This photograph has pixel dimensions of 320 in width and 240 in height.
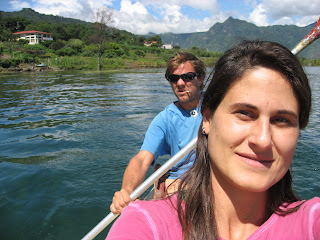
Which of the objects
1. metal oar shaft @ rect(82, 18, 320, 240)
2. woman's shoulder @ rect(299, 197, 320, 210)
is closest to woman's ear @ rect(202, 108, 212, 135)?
woman's shoulder @ rect(299, 197, 320, 210)

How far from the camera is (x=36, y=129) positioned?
6.83m

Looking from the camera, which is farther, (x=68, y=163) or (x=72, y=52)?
(x=72, y=52)

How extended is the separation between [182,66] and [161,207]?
240cm

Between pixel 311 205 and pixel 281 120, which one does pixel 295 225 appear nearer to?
pixel 311 205

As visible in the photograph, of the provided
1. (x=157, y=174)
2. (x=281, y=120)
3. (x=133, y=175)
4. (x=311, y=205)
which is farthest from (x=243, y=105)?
(x=133, y=175)

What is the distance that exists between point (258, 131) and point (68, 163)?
14.3 ft

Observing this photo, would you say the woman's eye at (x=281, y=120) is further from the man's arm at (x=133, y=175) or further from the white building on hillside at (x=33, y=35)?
the white building on hillside at (x=33, y=35)

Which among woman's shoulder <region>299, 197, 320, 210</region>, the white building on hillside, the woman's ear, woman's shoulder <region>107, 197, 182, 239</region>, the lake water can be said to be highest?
the white building on hillside

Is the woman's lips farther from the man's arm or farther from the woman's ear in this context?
the man's arm

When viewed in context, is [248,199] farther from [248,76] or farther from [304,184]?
[304,184]

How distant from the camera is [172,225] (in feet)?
3.59

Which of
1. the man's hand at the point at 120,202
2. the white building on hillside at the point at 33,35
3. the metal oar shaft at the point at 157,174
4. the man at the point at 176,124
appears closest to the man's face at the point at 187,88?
the man at the point at 176,124

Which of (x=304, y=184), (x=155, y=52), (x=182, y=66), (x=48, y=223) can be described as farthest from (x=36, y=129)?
(x=155, y=52)

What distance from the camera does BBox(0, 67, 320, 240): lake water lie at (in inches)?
127
